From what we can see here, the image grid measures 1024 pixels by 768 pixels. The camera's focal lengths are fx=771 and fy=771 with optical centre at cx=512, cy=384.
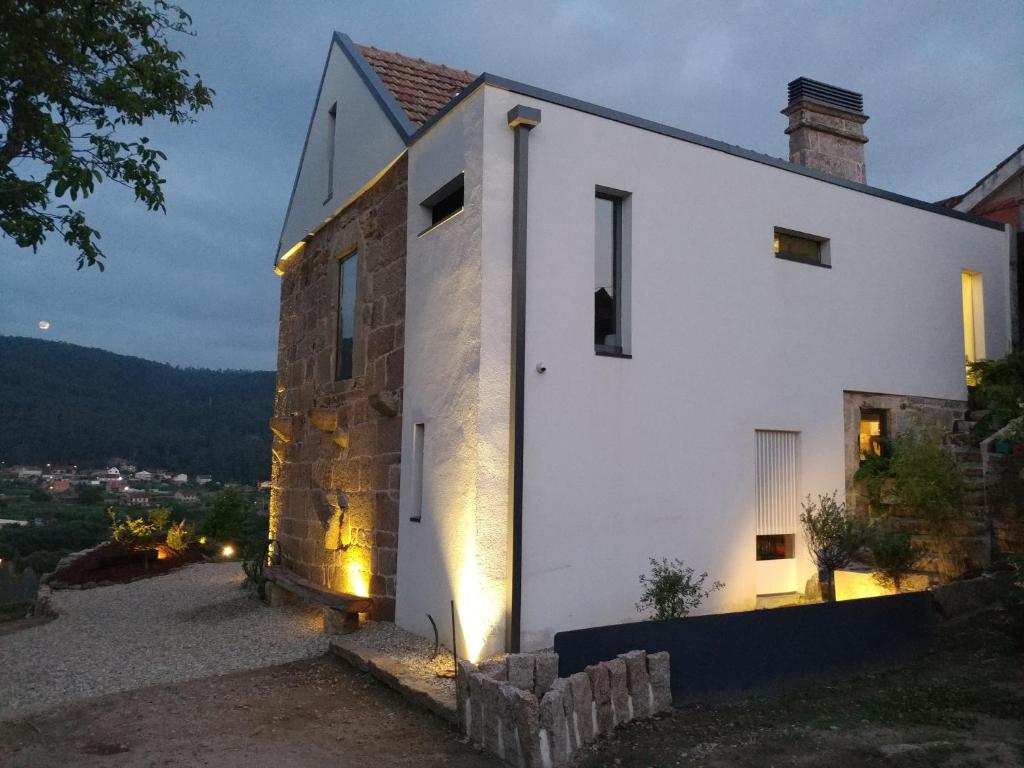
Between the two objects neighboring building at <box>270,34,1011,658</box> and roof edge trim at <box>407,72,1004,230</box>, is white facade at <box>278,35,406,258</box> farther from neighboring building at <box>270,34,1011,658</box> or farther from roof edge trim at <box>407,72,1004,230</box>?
roof edge trim at <box>407,72,1004,230</box>

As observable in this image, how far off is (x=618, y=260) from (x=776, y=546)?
3489 millimetres

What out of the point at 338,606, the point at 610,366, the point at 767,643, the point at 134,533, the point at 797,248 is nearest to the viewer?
the point at 767,643

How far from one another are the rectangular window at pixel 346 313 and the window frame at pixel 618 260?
350cm

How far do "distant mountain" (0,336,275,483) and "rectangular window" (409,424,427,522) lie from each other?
30205 millimetres

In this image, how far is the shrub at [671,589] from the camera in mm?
6492

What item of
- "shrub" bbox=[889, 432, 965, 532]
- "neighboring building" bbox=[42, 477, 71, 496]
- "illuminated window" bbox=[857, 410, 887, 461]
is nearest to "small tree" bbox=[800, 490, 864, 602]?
"shrub" bbox=[889, 432, 965, 532]

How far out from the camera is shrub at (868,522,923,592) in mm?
7523

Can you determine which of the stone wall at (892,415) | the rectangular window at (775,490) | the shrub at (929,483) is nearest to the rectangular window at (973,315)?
the stone wall at (892,415)

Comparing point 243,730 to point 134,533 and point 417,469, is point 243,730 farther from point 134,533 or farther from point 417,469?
point 134,533

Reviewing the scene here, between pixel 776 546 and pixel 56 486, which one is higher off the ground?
pixel 776 546

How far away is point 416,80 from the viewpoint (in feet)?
32.0

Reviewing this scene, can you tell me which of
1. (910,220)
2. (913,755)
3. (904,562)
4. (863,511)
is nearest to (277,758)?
(913,755)

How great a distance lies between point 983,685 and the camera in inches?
237

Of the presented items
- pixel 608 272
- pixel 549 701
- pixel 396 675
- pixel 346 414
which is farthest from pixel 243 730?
pixel 608 272
